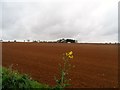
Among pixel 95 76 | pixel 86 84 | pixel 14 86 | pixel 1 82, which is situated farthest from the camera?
pixel 95 76

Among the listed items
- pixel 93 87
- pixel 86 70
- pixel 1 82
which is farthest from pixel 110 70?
pixel 1 82

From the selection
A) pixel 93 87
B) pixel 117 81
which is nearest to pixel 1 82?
pixel 93 87

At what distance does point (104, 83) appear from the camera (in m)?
13.1

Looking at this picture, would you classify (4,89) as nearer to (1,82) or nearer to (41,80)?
(1,82)

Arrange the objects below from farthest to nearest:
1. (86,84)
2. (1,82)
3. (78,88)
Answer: (86,84)
(78,88)
(1,82)

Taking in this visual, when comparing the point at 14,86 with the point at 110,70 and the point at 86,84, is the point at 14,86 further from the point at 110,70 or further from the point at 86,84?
the point at 110,70

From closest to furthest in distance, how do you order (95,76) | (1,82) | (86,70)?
(1,82), (95,76), (86,70)

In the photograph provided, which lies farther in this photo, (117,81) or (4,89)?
(117,81)

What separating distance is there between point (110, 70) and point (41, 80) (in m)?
5.68

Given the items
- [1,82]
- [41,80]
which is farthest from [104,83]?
[1,82]

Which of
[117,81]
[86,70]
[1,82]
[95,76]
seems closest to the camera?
[1,82]

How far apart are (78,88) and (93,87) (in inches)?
34.3

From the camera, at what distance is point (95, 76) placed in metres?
14.8

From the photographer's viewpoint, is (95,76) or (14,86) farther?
(95,76)
